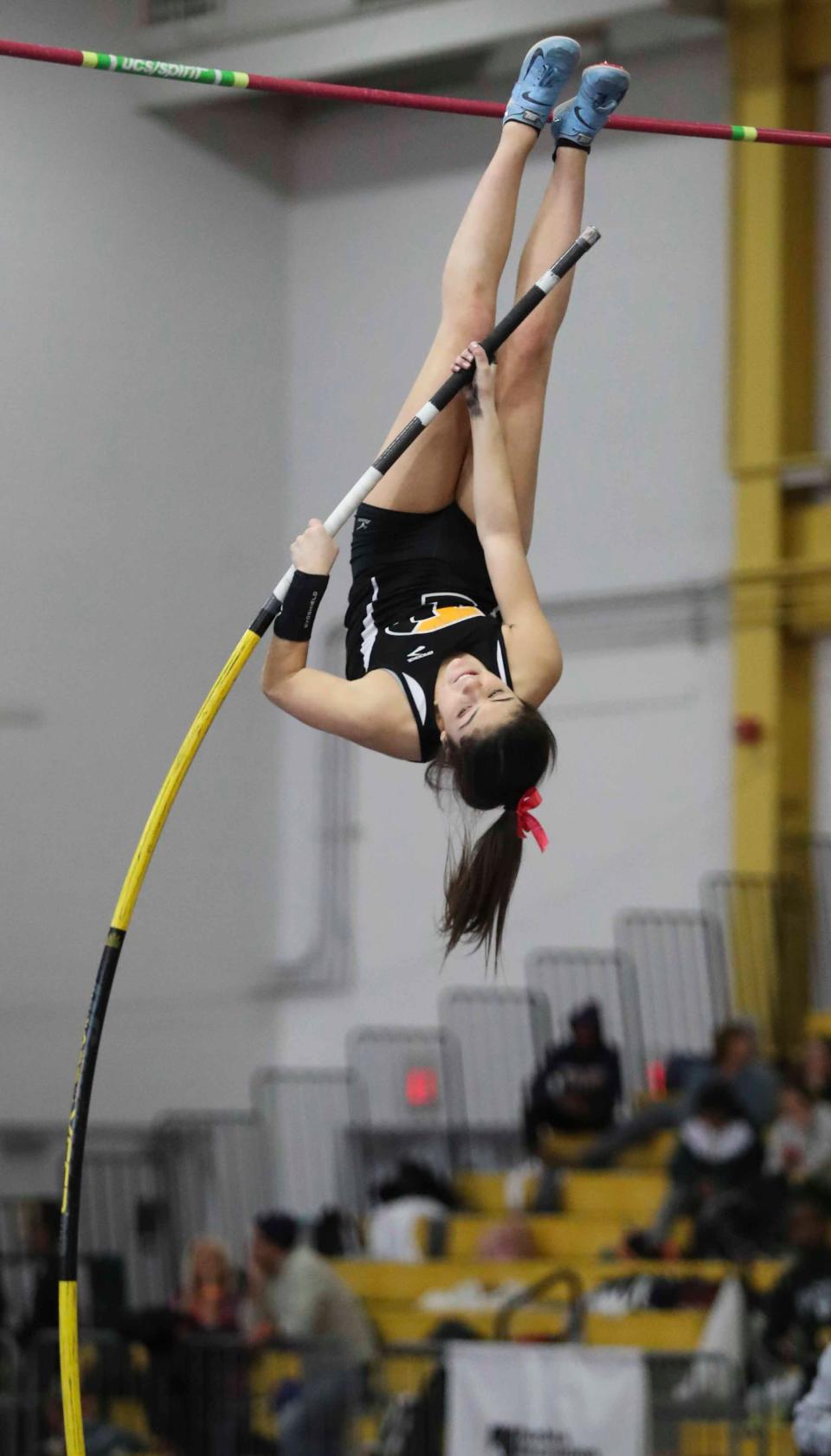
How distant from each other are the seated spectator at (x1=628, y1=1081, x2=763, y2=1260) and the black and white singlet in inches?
186

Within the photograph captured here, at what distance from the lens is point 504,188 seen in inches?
187

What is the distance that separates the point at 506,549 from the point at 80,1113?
1405 millimetres

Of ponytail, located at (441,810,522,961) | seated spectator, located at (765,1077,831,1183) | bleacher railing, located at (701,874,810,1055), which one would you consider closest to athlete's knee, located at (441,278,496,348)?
ponytail, located at (441,810,522,961)

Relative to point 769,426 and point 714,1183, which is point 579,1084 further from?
point 769,426

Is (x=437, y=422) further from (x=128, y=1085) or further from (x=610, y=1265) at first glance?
(x=128, y=1085)

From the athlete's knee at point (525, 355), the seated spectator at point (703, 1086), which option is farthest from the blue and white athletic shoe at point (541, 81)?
the seated spectator at point (703, 1086)

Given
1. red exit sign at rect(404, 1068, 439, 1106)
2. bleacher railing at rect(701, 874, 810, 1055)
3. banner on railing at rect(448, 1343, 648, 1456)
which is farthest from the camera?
red exit sign at rect(404, 1068, 439, 1106)

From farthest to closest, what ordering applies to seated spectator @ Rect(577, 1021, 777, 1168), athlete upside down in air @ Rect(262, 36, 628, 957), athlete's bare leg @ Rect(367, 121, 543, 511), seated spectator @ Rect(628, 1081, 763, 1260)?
→ 1. seated spectator @ Rect(577, 1021, 777, 1168)
2. seated spectator @ Rect(628, 1081, 763, 1260)
3. athlete's bare leg @ Rect(367, 121, 543, 511)
4. athlete upside down in air @ Rect(262, 36, 628, 957)

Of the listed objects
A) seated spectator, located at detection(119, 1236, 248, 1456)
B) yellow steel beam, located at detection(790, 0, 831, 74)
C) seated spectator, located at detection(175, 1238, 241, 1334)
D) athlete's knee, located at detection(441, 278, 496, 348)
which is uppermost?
yellow steel beam, located at detection(790, 0, 831, 74)

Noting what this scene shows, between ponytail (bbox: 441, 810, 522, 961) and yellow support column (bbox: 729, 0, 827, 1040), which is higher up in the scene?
yellow support column (bbox: 729, 0, 827, 1040)

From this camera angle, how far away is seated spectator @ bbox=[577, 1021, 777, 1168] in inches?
380

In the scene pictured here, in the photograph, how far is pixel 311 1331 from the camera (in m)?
8.59

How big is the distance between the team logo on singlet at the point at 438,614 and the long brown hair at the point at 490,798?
30 cm

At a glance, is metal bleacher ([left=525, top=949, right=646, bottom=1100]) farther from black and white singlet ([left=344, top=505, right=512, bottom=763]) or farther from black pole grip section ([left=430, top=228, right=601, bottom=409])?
black pole grip section ([left=430, top=228, right=601, bottom=409])
